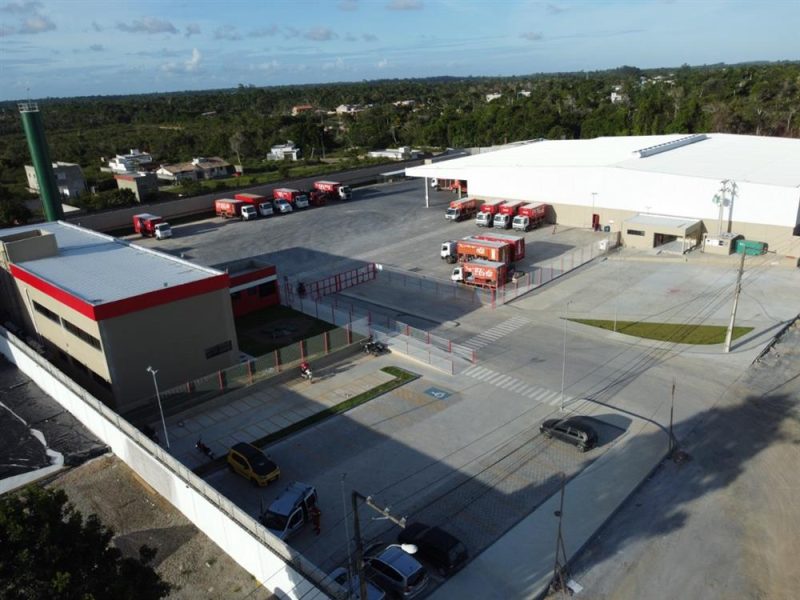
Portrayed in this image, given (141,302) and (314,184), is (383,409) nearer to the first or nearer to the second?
(141,302)

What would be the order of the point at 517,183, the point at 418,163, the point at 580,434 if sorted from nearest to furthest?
the point at 580,434, the point at 517,183, the point at 418,163

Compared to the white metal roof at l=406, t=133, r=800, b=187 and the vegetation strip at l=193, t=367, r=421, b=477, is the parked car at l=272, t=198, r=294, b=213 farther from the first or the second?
the vegetation strip at l=193, t=367, r=421, b=477

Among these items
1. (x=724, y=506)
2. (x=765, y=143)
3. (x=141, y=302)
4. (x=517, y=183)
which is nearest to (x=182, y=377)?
(x=141, y=302)

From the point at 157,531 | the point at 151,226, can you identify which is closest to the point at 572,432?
the point at 157,531

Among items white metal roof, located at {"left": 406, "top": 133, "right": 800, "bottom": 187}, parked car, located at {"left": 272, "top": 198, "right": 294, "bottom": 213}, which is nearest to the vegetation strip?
white metal roof, located at {"left": 406, "top": 133, "right": 800, "bottom": 187}

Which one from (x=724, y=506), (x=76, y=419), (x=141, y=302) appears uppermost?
(x=141, y=302)

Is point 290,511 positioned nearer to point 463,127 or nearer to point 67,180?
point 67,180

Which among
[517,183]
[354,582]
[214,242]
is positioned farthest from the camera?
[517,183]
